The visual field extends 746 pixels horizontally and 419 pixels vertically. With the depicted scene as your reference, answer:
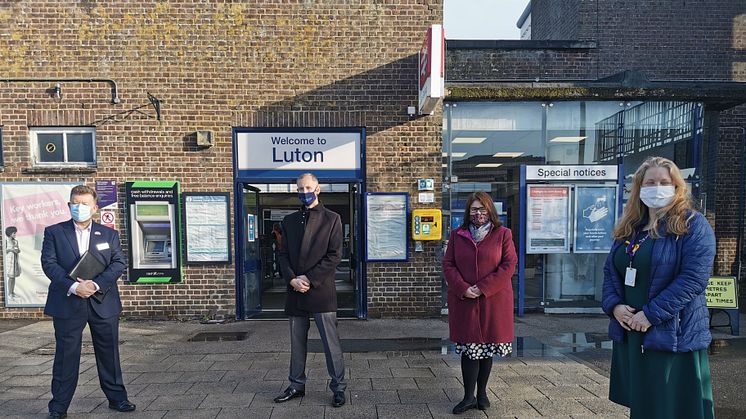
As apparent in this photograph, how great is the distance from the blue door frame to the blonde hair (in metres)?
4.45

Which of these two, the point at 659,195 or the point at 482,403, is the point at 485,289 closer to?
the point at 482,403

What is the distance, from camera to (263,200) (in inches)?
343

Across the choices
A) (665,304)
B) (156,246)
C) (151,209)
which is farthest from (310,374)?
(151,209)

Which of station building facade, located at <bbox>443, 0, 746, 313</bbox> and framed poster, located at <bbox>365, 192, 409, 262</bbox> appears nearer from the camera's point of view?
framed poster, located at <bbox>365, 192, 409, 262</bbox>

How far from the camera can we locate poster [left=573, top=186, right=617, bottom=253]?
7125 mm

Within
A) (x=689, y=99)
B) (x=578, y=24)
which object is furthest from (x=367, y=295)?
(x=578, y=24)

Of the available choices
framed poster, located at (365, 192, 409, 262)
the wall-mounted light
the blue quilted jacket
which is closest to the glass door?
framed poster, located at (365, 192, 409, 262)

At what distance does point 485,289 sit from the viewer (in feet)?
11.0

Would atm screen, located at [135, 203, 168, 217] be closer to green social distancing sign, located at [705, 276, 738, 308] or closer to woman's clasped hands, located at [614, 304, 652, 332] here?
woman's clasped hands, located at [614, 304, 652, 332]

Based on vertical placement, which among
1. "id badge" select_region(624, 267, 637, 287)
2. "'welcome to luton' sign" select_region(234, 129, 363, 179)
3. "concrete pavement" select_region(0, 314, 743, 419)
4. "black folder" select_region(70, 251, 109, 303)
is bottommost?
"concrete pavement" select_region(0, 314, 743, 419)

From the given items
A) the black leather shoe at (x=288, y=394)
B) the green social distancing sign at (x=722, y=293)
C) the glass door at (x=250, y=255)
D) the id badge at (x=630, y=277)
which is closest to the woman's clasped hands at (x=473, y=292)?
the id badge at (x=630, y=277)

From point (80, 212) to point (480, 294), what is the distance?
3.45 meters

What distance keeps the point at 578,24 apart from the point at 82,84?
31.7 feet

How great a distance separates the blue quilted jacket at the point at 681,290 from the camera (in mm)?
2332
